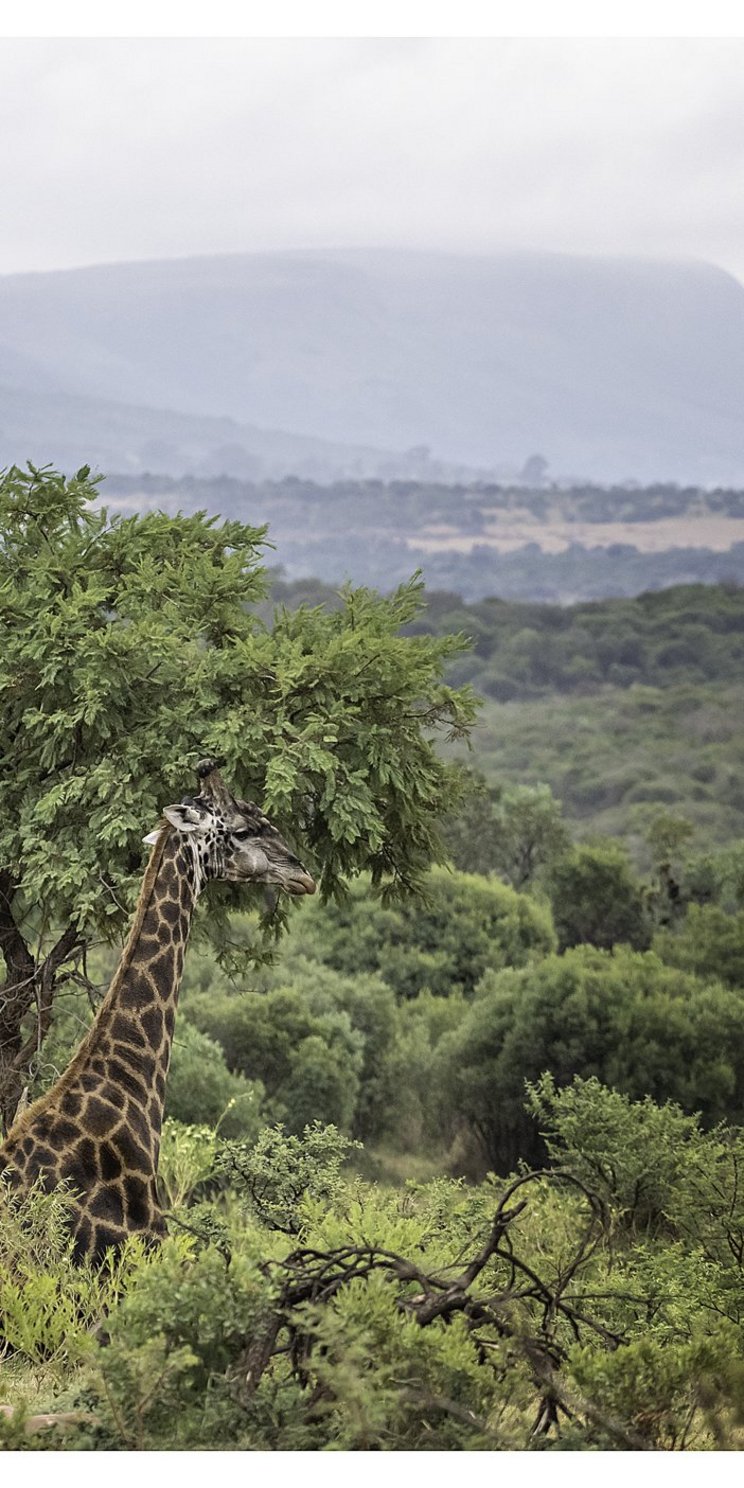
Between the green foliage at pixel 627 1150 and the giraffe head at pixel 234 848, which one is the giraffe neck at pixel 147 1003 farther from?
the green foliage at pixel 627 1150

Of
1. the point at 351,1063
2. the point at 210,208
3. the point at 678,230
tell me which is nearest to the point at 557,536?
the point at 210,208

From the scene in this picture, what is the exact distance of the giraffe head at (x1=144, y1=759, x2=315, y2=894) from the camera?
29.2 feet

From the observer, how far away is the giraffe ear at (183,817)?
8594mm

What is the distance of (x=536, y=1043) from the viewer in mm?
23406

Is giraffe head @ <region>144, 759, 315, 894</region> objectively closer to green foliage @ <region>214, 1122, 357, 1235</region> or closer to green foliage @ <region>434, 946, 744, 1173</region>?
green foliage @ <region>214, 1122, 357, 1235</region>

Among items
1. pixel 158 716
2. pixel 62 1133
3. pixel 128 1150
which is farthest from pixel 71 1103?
pixel 158 716

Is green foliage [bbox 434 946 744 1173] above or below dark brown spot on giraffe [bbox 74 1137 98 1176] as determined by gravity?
below

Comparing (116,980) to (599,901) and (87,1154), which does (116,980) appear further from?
(599,901)

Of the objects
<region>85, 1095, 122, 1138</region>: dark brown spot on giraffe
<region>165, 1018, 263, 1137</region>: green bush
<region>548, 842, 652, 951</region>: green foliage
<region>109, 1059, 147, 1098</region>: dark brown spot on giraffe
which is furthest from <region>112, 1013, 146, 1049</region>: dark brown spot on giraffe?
<region>548, 842, 652, 951</region>: green foliage

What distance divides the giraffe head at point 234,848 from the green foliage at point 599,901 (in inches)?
988

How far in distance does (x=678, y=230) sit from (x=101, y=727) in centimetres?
2478

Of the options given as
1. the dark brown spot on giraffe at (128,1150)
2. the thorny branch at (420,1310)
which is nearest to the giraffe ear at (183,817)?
the dark brown spot on giraffe at (128,1150)

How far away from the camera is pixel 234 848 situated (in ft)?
29.5

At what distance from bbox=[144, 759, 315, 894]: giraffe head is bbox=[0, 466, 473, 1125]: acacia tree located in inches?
21.8
